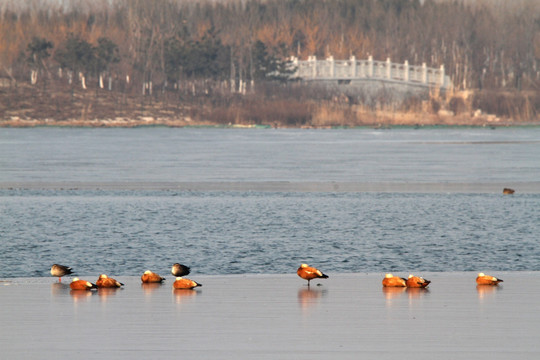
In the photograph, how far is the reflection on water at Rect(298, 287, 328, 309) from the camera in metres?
10.2

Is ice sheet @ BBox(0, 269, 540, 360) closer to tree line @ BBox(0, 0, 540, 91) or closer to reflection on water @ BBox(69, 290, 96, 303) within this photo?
reflection on water @ BBox(69, 290, 96, 303)

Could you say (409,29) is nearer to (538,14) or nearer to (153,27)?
(538,14)

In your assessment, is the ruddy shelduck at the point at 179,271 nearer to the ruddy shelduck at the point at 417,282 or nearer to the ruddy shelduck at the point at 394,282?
the ruddy shelduck at the point at 394,282

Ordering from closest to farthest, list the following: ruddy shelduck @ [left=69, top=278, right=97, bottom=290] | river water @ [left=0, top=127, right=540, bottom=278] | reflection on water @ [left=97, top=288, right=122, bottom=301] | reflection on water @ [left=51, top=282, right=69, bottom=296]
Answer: reflection on water @ [left=97, top=288, right=122, bottom=301] < reflection on water @ [left=51, top=282, right=69, bottom=296] < ruddy shelduck @ [left=69, top=278, right=97, bottom=290] < river water @ [left=0, top=127, right=540, bottom=278]

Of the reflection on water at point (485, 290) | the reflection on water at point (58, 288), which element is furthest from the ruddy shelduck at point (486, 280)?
the reflection on water at point (58, 288)

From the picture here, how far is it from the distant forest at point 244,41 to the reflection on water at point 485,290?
77772mm

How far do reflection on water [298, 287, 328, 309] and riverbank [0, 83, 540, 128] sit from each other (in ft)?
206

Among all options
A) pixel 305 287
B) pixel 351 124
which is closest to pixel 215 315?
pixel 305 287

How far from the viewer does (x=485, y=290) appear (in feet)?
36.0

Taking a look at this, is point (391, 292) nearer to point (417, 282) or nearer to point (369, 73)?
point (417, 282)

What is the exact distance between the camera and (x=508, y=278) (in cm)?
1208

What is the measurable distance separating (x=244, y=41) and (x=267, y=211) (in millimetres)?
87216

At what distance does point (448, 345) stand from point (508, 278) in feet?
14.3

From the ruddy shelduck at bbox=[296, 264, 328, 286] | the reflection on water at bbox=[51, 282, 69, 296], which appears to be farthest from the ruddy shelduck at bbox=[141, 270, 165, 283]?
the ruddy shelduck at bbox=[296, 264, 328, 286]
